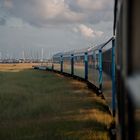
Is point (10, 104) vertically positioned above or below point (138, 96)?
below

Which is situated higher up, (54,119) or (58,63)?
(58,63)

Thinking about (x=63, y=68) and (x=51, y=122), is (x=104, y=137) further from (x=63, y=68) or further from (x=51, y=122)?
(x=63, y=68)

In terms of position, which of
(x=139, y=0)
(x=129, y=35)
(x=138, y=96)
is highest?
(x=139, y=0)

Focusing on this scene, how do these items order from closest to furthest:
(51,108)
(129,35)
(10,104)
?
1. (129,35)
2. (51,108)
3. (10,104)

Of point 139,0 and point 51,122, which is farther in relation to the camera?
point 51,122

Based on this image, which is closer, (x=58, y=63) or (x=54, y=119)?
(x=54, y=119)

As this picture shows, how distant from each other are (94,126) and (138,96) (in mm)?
10433

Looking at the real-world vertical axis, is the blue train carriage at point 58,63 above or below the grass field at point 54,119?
above

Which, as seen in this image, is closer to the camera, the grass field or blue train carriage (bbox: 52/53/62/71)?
the grass field

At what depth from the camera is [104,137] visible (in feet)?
36.1

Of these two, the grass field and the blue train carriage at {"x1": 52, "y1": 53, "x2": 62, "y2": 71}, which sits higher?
the blue train carriage at {"x1": 52, "y1": 53, "x2": 62, "y2": 71}

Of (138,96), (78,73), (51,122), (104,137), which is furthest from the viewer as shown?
(78,73)

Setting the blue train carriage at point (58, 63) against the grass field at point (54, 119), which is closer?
the grass field at point (54, 119)

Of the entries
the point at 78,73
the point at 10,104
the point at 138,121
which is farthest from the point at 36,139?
the point at 78,73
